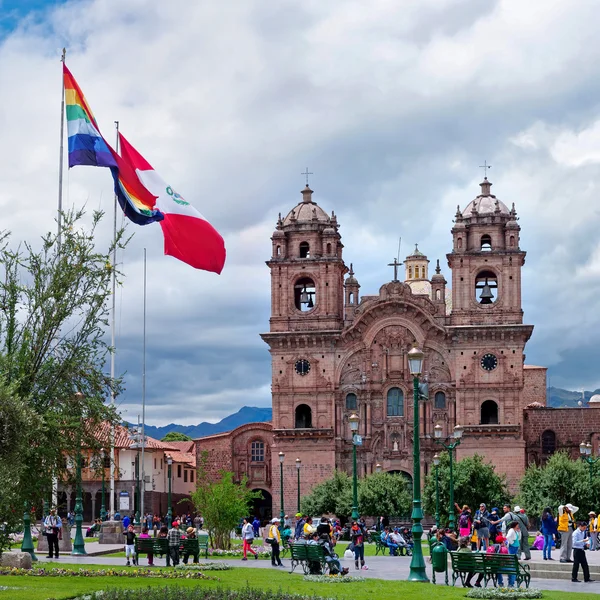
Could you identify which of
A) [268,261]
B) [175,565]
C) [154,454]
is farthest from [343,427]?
[175,565]

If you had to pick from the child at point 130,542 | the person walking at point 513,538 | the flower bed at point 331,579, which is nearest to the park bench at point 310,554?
the flower bed at point 331,579

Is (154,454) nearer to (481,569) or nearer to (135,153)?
(135,153)

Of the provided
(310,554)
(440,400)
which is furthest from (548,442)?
(310,554)

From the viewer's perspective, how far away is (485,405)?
7062cm

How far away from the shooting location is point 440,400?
71.4 meters

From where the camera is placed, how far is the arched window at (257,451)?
80.2m

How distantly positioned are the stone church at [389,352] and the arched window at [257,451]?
7842 millimetres

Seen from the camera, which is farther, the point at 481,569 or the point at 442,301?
the point at 442,301

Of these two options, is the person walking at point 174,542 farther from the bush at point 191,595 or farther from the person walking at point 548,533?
the bush at point 191,595

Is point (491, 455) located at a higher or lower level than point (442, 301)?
lower

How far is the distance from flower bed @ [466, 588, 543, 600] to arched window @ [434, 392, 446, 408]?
48.5m

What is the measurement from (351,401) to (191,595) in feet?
173

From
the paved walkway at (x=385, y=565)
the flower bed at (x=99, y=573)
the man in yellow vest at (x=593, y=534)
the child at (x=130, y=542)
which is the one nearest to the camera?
the paved walkway at (x=385, y=565)

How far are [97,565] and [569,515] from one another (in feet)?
41.9
